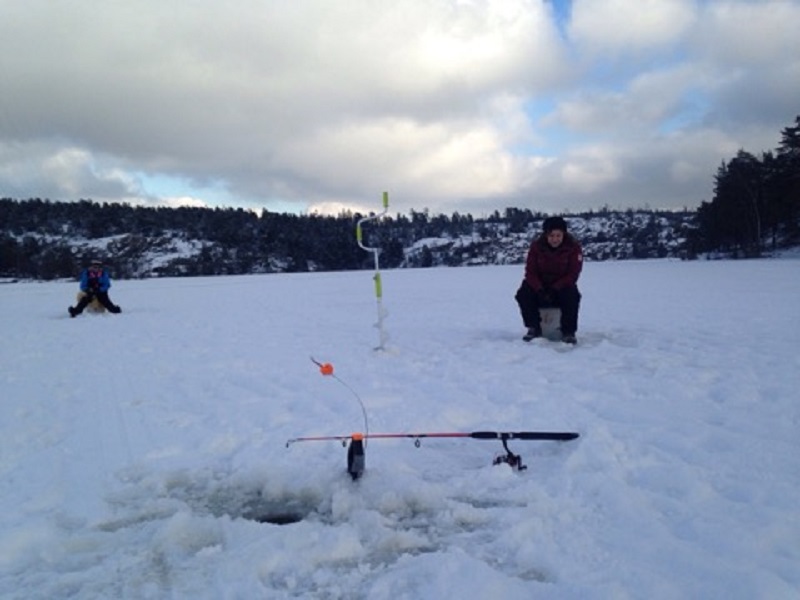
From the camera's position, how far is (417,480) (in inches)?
131

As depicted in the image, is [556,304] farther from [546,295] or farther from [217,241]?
[217,241]

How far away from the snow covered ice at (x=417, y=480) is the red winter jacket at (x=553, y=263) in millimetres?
1239

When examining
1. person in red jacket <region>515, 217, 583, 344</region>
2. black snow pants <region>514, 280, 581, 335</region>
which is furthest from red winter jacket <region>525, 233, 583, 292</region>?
black snow pants <region>514, 280, 581, 335</region>

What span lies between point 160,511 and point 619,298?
1480 centimetres

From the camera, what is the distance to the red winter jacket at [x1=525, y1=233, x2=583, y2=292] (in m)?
8.03

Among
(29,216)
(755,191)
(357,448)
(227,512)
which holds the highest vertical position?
(29,216)

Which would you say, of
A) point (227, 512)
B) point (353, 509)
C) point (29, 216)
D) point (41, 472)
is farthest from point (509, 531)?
point (29, 216)

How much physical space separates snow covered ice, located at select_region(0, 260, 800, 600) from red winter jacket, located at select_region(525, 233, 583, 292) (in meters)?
1.24

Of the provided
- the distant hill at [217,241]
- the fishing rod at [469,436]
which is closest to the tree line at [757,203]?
the distant hill at [217,241]

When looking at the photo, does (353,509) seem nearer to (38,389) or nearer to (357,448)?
(357,448)

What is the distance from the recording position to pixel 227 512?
314cm

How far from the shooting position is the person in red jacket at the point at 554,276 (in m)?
7.91

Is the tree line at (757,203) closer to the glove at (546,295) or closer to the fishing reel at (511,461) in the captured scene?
the glove at (546,295)

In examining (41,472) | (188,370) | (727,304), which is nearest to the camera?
(41,472)
